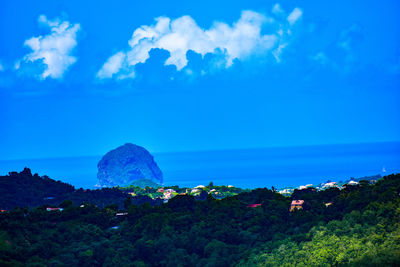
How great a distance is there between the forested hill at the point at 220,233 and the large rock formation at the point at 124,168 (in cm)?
7943

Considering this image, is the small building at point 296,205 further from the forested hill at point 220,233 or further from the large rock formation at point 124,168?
the large rock formation at point 124,168

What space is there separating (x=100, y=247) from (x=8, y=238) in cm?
344

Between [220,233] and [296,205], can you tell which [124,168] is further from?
[220,233]

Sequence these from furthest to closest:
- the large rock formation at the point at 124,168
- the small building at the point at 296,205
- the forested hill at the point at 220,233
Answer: the large rock formation at the point at 124,168
the small building at the point at 296,205
the forested hill at the point at 220,233

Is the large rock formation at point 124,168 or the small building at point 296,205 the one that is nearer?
the small building at point 296,205

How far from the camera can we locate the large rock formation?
10281 centimetres

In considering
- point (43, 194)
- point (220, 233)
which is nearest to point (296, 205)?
point (220, 233)

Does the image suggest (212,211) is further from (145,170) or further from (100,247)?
(145,170)

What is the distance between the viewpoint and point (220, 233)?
68.0 feet

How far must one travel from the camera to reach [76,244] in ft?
65.9

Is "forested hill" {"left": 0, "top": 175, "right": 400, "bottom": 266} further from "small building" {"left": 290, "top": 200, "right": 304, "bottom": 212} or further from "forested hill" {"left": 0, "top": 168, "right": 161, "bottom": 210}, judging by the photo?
"forested hill" {"left": 0, "top": 168, "right": 161, "bottom": 210}

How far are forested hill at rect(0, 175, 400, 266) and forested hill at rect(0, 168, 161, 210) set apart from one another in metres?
13.3

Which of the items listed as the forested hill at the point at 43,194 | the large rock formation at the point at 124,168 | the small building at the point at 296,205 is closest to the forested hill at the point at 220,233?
the small building at the point at 296,205

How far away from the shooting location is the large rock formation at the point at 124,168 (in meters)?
103
